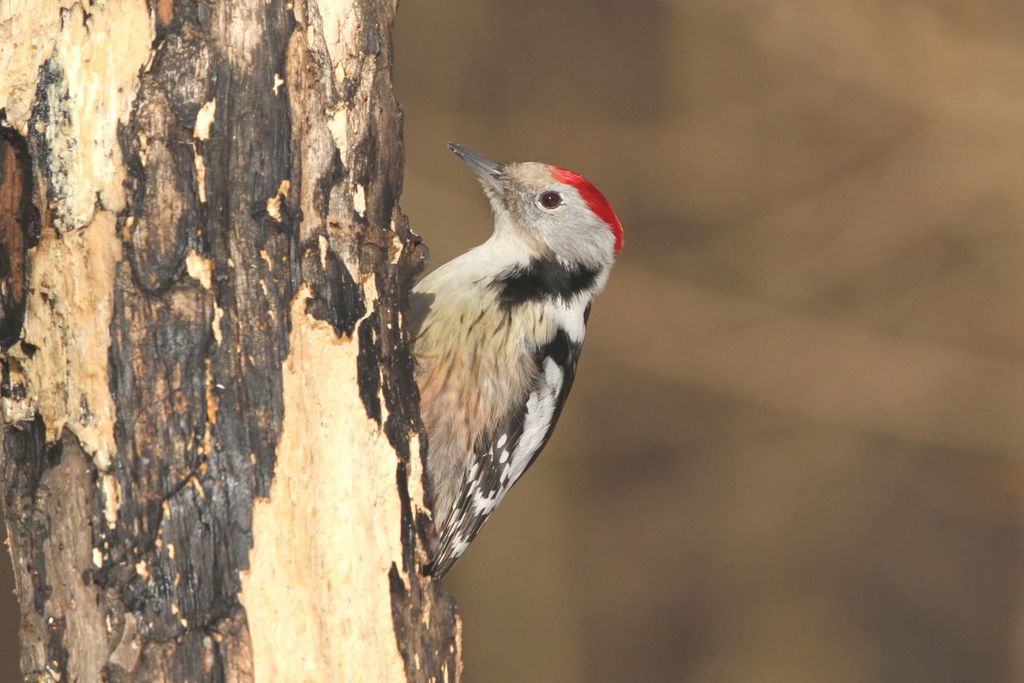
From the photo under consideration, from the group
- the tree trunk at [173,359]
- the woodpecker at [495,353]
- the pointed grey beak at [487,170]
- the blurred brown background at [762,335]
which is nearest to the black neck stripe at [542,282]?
the woodpecker at [495,353]

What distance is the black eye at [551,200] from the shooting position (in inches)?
141

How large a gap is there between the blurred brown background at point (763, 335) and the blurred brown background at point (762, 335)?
→ 0.01 m

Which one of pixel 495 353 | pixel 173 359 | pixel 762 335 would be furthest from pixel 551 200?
pixel 762 335

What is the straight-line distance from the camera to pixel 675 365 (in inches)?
239

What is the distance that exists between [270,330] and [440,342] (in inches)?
45.2

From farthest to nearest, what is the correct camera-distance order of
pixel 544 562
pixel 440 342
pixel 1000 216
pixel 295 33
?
1. pixel 544 562
2. pixel 1000 216
3. pixel 440 342
4. pixel 295 33

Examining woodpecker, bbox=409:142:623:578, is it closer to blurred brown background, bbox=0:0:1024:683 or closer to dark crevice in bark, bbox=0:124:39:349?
dark crevice in bark, bbox=0:124:39:349

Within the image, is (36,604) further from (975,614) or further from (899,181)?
(975,614)

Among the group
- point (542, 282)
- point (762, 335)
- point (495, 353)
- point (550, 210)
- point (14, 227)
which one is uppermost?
point (14, 227)

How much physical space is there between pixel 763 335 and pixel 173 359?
4.53m

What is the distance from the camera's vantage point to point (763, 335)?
5969mm

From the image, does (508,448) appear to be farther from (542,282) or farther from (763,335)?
(763,335)

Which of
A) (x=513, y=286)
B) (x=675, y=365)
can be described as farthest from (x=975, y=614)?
(x=513, y=286)

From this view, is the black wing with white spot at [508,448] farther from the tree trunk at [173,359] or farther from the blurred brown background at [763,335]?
the blurred brown background at [763,335]
